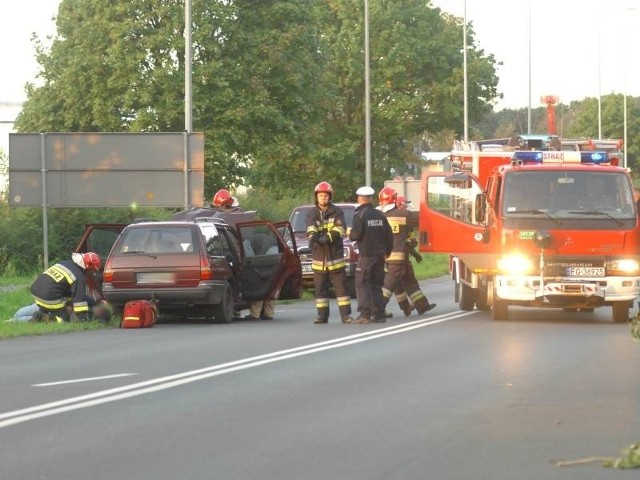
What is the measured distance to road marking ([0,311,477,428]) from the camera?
10602 mm

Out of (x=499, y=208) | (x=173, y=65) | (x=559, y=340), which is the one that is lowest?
(x=559, y=340)

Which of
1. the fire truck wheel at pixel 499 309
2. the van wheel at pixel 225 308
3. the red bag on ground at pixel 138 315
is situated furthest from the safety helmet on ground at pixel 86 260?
the fire truck wheel at pixel 499 309

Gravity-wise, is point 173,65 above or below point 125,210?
above

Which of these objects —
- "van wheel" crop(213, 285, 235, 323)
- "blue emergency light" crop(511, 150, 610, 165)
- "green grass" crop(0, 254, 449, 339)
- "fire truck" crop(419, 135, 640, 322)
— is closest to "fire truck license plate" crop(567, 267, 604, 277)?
"fire truck" crop(419, 135, 640, 322)

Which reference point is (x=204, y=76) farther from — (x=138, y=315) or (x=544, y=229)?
(x=544, y=229)

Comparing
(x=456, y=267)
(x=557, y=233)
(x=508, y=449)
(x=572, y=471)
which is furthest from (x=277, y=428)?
(x=456, y=267)

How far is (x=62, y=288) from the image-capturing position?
68.9 feet

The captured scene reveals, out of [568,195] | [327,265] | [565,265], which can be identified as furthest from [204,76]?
[565,265]

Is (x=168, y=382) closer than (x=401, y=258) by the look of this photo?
Yes

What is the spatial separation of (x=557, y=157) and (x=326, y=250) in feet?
11.2

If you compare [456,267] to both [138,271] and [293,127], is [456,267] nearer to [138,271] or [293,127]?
[138,271]

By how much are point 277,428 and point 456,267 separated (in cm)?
1436

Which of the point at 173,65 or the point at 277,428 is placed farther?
the point at 173,65

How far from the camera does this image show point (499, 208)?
2058cm
